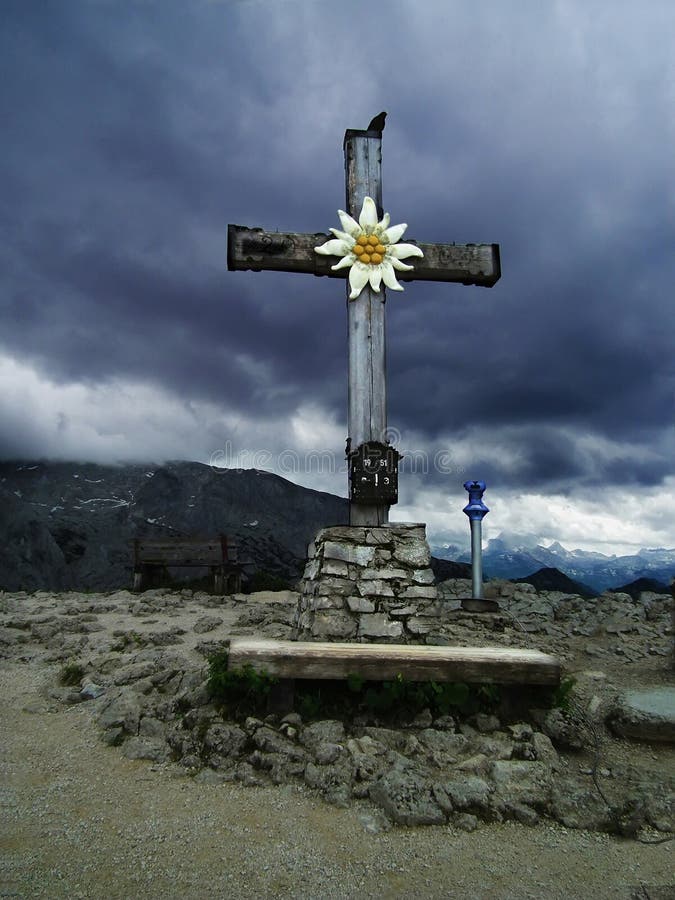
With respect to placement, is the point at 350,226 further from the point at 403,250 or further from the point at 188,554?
the point at 188,554

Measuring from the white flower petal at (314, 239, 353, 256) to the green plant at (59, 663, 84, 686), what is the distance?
17.0 ft

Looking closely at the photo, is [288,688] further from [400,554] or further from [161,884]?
[400,554]

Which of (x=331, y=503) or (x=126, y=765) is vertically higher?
(x=331, y=503)

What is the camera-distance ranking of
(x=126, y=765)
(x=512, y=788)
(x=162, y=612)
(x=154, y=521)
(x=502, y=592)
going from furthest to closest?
(x=154, y=521) → (x=502, y=592) → (x=162, y=612) → (x=126, y=765) → (x=512, y=788)

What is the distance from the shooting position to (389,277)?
6.65m

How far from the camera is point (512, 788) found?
11.4ft

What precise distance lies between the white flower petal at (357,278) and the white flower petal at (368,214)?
20.0 inches

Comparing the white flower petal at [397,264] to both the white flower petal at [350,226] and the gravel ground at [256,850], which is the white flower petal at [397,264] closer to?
the white flower petal at [350,226]

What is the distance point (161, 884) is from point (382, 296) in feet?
18.7

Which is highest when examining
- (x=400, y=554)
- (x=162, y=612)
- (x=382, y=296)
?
(x=382, y=296)

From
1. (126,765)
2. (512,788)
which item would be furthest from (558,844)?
(126,765)

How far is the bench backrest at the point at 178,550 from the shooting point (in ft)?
47.6

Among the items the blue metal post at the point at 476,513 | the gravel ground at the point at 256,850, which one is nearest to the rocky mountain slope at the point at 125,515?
the blue metal post at the point at 476,513

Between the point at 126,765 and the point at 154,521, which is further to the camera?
the point at 154,521
